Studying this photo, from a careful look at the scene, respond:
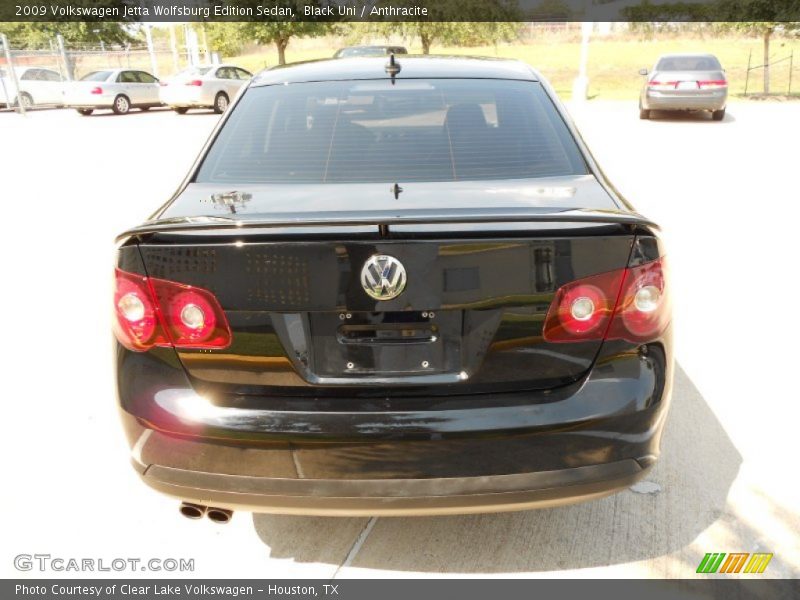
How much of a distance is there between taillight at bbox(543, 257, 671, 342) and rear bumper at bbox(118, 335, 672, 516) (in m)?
0.07

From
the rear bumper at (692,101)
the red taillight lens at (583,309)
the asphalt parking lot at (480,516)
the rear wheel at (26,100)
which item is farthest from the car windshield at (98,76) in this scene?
the red taillight lens at (583,309)

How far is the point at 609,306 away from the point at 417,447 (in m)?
0.71

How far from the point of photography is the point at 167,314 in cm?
217

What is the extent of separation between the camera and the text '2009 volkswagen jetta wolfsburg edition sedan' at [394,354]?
2.06 m

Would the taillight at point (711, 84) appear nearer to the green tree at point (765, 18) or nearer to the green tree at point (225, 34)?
the green tree at point (765, 18)

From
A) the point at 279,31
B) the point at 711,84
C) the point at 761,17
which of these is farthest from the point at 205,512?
the point at 279,31

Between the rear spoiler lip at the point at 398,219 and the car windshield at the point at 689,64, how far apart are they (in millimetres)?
18078

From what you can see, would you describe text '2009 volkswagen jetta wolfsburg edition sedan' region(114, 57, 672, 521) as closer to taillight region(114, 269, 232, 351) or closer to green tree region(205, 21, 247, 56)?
taillight region(114, 269, 232, 351)

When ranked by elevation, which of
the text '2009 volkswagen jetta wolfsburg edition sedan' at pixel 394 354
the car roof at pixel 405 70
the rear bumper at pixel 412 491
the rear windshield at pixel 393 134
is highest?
the car roof at pixel 405 70

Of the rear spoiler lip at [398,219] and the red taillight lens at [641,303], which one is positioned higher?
the rear spoiler lip at [398,219]

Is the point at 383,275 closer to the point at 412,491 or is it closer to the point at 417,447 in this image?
the point at 417,447
